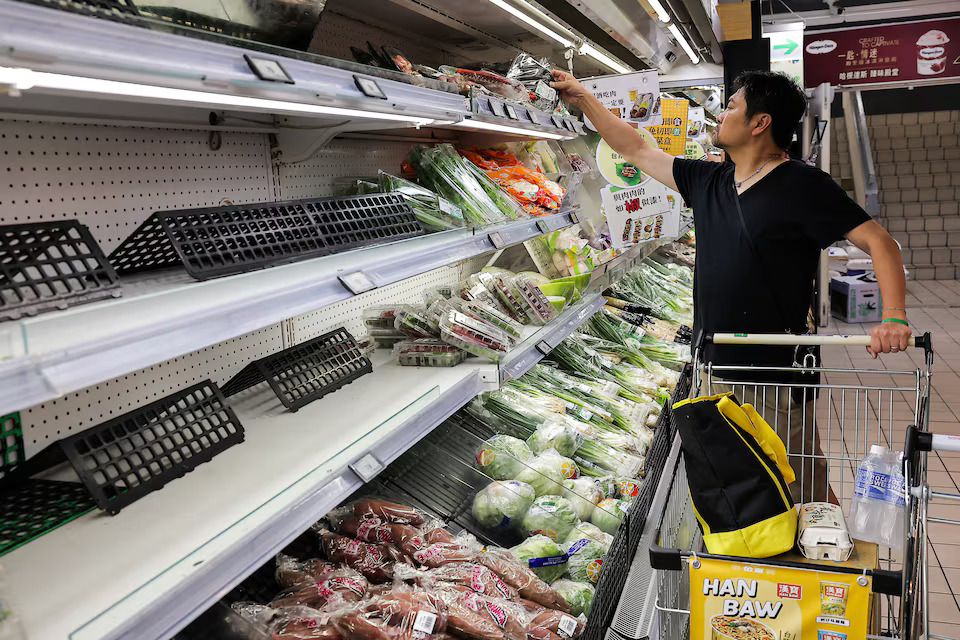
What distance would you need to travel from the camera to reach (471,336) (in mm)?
2391

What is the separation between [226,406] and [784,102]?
2044 millimetres

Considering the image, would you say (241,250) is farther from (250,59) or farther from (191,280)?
(250,59)

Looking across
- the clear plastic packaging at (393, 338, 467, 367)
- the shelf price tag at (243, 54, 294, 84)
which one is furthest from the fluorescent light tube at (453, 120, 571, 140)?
the shelf price tag at (243, 54, 294, 84)

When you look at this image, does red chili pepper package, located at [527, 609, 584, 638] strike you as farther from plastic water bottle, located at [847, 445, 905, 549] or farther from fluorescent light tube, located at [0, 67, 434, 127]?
fluorescent light tube, located at [0, 67, 434, 127]

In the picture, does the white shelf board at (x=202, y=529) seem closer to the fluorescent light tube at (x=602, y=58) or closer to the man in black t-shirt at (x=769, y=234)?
the man in black t-shirt at (x=769, y=234)

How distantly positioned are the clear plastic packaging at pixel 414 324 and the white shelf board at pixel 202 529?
587 mm

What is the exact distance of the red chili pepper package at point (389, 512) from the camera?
1.99 metres

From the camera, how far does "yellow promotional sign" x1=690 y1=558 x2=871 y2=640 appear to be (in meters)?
1.41

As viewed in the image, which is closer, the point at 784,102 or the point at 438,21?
the point at 784,102

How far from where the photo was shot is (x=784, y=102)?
2.52 meters

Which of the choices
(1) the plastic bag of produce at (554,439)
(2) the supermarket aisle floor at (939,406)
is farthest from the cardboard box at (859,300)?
(1) the plastic bag of produce at (554,439)

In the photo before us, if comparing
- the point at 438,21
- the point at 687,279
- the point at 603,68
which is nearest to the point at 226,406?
the point at 438,21

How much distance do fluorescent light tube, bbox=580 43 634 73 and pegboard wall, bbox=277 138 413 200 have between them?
135 cm

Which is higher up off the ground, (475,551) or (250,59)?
(250,59)
